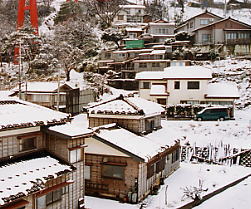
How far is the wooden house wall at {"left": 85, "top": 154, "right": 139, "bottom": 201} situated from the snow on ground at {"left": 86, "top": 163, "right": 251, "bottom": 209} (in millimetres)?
417

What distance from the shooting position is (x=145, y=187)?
50.0ft

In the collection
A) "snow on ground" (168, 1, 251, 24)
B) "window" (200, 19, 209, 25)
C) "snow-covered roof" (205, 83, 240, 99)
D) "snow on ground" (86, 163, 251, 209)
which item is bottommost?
"snow on ground" (86, 163, 251, 209)

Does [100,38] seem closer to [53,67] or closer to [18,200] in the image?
[53,67]

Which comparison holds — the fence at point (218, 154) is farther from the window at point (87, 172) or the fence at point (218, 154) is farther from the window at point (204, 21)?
the window at point (204, 21)

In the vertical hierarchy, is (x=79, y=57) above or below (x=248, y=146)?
above

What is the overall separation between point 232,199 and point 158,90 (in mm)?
21019

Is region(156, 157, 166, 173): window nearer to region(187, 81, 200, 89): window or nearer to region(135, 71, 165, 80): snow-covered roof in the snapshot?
region(187, 81, 200, 89): window

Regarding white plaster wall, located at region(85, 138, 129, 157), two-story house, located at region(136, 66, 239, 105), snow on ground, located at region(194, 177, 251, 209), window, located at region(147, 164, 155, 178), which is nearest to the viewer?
white plaster wall, located at region(85, 138, 129, 157)

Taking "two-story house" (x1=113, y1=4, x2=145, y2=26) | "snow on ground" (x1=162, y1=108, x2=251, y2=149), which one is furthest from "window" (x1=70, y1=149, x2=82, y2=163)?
"two-story house" (x1=113, y1=4, x2=145, y2=26)

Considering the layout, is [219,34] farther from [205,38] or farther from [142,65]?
[142,65]

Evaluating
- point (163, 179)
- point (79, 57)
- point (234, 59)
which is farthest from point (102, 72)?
point (163, 179)

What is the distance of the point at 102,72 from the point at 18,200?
130ft

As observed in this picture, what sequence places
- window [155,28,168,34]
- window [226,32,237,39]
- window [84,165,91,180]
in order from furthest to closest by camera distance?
window [155,28,168,34], window [226,32,237,39], window [84,165,91,180]

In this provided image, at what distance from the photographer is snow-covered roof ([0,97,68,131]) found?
35.2 feet
